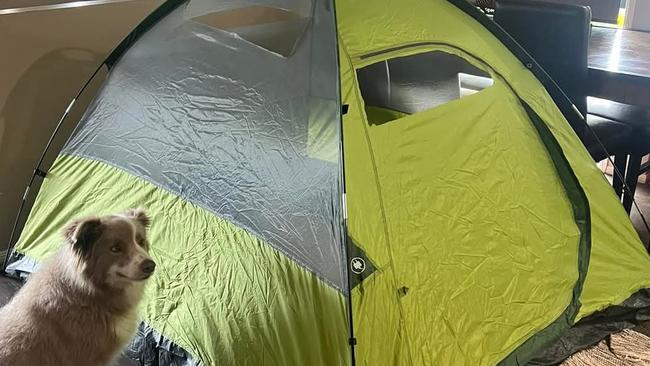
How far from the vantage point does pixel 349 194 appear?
1601mm

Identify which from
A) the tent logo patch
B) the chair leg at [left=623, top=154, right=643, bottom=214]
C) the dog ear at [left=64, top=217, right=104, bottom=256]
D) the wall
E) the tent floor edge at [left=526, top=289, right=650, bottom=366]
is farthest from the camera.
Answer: the wall

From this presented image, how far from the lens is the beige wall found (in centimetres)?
232

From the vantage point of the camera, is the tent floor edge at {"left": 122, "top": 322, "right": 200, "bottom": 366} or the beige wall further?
the beige wall

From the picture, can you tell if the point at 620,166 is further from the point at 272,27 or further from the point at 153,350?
the point at 153,350

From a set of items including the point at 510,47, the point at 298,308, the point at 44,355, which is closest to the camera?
the point at 44,355

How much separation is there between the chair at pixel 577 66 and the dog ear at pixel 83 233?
1543 millimetres

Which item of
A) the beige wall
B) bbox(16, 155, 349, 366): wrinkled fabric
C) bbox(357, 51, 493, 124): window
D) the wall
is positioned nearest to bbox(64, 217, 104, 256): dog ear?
bbox(16, 155, 349, 366): wrinkled fabric

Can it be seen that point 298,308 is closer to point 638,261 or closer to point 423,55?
point 423,55

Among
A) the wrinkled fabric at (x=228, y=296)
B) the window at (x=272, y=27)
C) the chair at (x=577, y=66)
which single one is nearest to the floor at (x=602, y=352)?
the wrinkled fabric at (x=228, y=296)

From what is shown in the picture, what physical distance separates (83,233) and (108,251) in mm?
69

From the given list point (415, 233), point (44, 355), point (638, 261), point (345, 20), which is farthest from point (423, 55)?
point (44, 355)

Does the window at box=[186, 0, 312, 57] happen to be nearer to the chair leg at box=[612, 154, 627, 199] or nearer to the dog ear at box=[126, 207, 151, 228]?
the dog ear at box=[126, 207, 151, 228]

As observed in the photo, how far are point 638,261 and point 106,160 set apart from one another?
1588mm

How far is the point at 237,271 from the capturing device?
1.67 meters
